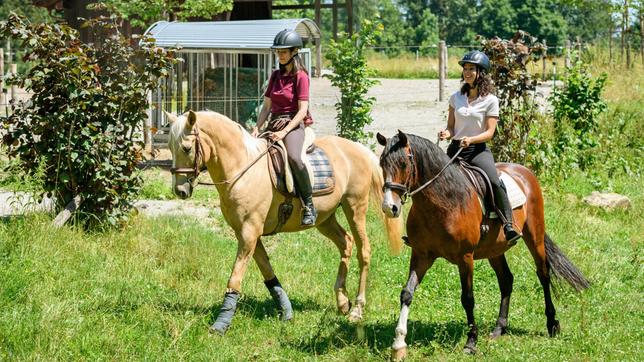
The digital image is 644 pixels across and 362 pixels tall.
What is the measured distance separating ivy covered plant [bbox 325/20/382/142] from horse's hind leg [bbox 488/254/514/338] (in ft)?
26.2

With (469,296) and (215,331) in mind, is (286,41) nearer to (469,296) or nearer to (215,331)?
(215,331)

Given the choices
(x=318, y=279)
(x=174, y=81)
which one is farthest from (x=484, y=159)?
(x=174, y=81)

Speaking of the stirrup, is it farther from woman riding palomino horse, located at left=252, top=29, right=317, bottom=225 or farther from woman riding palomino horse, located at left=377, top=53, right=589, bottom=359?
woman riding palomino horse, located at left=252, top=29, right=317, bottom=225

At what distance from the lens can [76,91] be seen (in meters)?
9.98

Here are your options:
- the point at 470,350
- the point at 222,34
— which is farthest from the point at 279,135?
the point at 222,34

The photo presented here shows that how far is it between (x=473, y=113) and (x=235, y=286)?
251 cm

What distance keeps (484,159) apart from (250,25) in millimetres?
11461

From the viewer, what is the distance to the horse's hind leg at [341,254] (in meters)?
8.46

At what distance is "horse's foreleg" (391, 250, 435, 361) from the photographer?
6824 millimetres

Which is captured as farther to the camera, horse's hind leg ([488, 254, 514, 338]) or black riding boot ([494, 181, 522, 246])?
horse's hind leg ([488, 254, 514, 338])

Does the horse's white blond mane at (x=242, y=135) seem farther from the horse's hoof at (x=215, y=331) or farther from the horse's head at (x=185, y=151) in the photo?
the horse's hoof at (x=215, y=331)

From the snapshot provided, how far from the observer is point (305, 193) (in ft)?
26.7

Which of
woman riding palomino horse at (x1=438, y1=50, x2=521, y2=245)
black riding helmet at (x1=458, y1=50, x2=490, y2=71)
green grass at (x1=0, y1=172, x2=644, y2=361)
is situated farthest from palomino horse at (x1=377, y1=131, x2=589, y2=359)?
black riding helmet at (x1=458, y1=50, x2=490, y2=71)

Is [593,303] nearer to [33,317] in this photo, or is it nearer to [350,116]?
[33,317]
